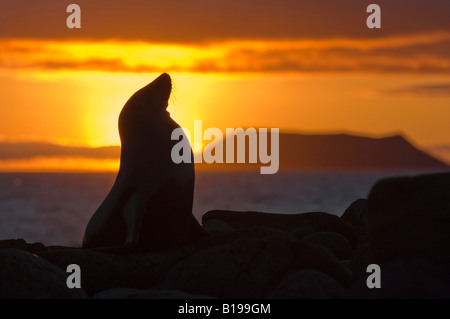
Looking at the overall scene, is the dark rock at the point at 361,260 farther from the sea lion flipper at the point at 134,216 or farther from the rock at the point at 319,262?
the sea lion flipper at the point at 134,216

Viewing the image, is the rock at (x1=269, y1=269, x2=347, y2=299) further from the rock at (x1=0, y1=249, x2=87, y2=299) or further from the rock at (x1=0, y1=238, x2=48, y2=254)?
the rock at (x1=0, y1=238, x2=48, y2=254)

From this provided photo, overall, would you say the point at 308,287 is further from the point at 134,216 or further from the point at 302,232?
the point at 302,232

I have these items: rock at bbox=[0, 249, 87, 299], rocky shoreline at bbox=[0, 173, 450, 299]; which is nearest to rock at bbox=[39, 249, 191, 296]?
rocky shoreline at bbox=[0, 173, 450, 299]

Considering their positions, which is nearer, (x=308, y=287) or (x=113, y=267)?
(x=308, y=287)

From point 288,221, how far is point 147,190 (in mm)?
4231

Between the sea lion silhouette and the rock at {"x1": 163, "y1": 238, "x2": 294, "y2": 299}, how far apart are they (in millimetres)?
1654

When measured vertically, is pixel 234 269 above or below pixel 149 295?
above

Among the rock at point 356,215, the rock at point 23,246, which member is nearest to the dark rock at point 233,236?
the rock at point 23,246

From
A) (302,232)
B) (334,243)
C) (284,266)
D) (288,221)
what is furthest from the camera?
(288,221)

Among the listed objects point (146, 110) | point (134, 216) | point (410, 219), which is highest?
point (146, 110)

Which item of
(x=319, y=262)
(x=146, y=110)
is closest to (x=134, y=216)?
(x=146, y=110)

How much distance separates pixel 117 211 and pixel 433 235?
4.55m

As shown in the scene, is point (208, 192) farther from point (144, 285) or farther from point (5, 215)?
point (144, 285)

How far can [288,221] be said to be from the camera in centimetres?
1673
